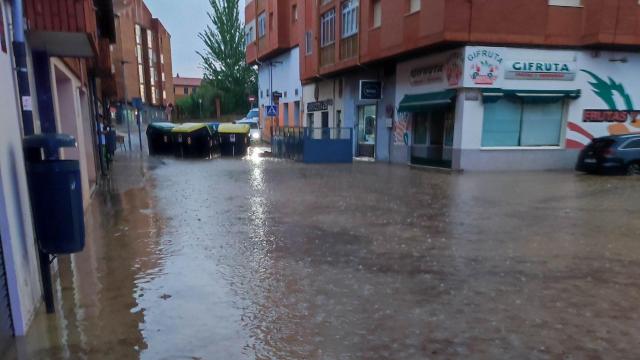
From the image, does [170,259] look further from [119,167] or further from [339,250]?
[119,167]

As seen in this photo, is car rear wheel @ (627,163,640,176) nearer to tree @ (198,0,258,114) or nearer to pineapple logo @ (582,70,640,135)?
pineapple logo @ (582,70,640,135)

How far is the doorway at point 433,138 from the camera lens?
17000mm

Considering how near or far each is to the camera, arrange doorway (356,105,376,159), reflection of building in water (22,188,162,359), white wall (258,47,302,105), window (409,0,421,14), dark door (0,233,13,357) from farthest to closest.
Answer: white wall (258,47,302,105)
doorway (356,105,376,159)
window (409,0,421,14)
reflection of building in water (22,188,162,359)
dark door (0,233,13,357)

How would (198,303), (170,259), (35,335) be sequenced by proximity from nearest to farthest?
(35,335), (198,303), (170,259)

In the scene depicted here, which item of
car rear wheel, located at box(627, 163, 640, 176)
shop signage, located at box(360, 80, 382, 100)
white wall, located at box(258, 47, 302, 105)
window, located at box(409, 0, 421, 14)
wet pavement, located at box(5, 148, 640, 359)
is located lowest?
wet pavement, located at box(5, 148, 640, 359)

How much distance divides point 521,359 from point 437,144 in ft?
50.9

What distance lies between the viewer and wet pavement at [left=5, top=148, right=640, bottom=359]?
11.9ft

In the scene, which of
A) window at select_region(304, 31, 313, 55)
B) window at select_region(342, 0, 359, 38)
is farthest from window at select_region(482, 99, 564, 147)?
window at select_region(304, 31, 313, 55)

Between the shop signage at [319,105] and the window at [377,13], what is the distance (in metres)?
6.92

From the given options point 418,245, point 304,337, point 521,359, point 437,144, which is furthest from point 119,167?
point 521,359

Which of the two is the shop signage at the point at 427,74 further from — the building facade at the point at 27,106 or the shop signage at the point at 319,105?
the building facade at the point at 27,106

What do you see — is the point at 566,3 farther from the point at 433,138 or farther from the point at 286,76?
the point at 286,76

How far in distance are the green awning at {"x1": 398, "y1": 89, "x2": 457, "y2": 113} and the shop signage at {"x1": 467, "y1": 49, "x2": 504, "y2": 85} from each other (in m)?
0.90

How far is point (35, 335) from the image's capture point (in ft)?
12.0
